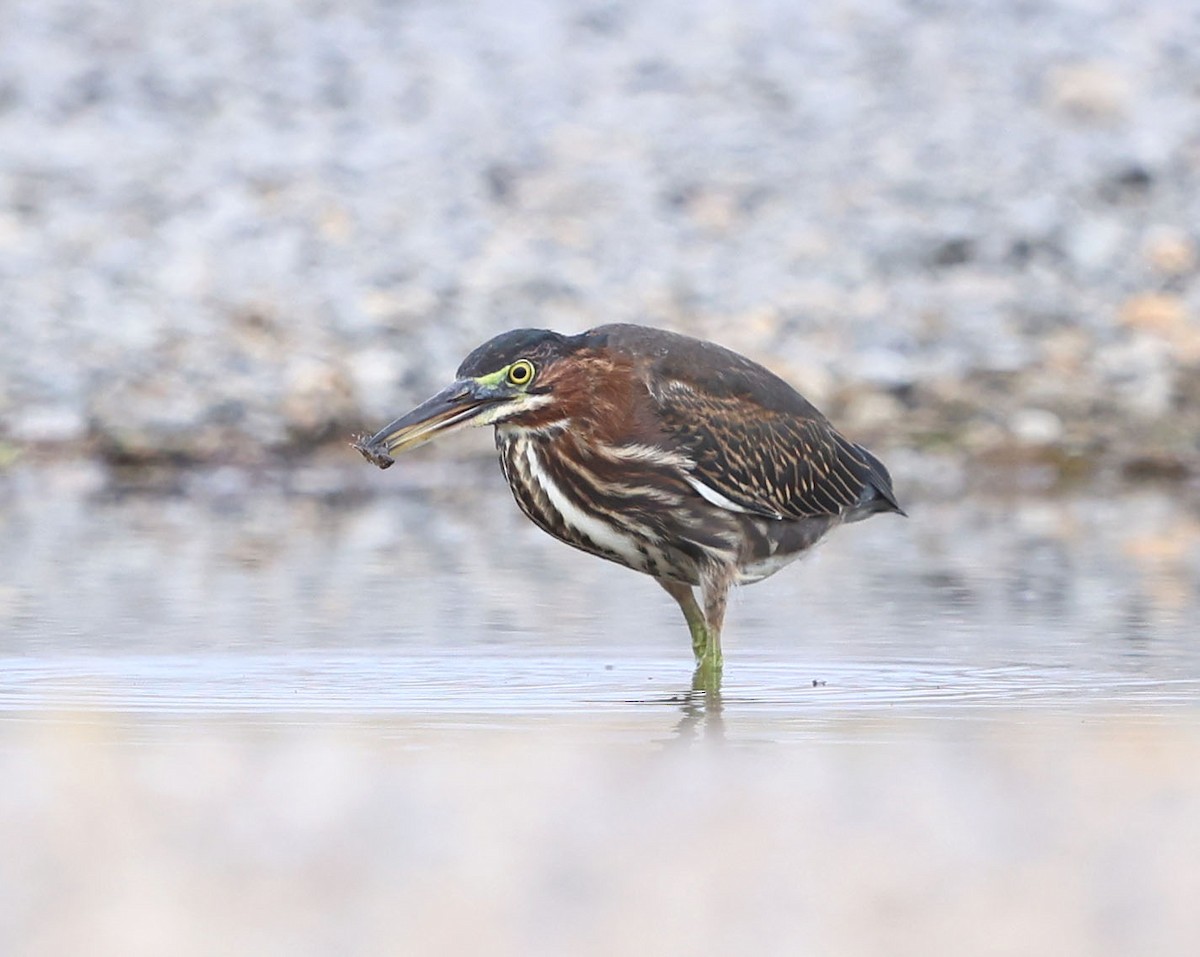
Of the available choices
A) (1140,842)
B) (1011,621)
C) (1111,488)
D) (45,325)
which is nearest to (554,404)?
(1011,621)

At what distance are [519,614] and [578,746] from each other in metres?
2.76

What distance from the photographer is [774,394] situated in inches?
337

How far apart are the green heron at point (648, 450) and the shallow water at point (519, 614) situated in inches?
12.6

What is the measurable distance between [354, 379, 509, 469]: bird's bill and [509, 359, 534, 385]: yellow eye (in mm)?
105

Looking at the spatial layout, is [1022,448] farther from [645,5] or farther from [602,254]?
[645,5]

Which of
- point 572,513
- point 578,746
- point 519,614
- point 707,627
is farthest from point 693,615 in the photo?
point 578,746

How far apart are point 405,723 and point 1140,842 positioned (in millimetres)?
2209

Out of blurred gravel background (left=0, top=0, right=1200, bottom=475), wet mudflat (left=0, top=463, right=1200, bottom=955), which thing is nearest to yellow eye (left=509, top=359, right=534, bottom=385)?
wet mudflat (left=0, top=463, right=1200, bottom=955)

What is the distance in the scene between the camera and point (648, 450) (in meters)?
7.76

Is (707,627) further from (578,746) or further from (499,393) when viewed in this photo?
(578,746)

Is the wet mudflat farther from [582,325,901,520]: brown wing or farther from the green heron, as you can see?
[582,325,901,520]: brown wing

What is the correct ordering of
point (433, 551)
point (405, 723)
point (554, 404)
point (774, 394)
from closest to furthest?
point (405, 723)
point (554, 404)
point (774, 394)
point (433, 551)

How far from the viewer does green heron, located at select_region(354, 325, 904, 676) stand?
7477 millimetres

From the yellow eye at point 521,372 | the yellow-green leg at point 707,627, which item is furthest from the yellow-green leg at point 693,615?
the yellow eye at point 521,372
